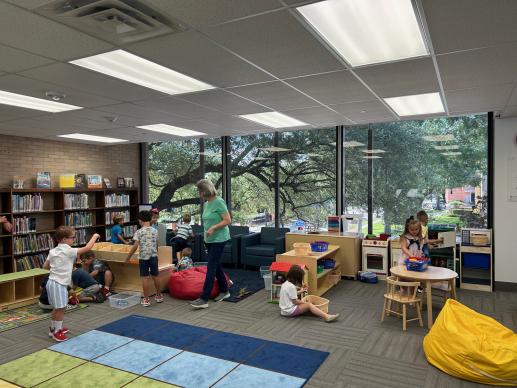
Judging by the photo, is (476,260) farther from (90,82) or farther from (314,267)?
(90,82)

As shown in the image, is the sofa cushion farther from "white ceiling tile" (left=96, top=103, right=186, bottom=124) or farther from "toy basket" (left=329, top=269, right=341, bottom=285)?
"white ceiling tile" (left=96, top=103, right=186, bottom=124)

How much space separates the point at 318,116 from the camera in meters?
6.23

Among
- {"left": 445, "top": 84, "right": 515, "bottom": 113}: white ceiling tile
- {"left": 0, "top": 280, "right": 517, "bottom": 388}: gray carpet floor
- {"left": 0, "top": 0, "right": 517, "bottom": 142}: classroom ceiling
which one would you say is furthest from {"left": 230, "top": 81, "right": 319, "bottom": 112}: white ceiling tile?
{"left": 0, "top": 280, "right": 517, "bottom": 388}: gray carpet floor

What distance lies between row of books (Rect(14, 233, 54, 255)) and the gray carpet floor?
303 cm

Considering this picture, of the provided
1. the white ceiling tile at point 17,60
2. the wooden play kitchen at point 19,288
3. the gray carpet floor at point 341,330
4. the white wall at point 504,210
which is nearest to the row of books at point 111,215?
the wooden play kitchen at point 19,288

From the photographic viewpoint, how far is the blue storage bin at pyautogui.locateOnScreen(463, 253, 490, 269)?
6.10 meters

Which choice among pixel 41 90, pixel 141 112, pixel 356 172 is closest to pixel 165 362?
pixel 41 90

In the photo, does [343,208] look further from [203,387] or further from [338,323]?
[203,387]

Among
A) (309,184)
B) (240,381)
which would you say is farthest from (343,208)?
(240,381)

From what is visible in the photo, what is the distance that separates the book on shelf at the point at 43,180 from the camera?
785 cm

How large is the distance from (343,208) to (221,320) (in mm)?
3886

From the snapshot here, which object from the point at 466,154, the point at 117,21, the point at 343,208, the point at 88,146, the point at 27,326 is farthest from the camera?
the point at 88,146

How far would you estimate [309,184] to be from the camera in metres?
8.17

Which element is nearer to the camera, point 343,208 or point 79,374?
point 79,374
